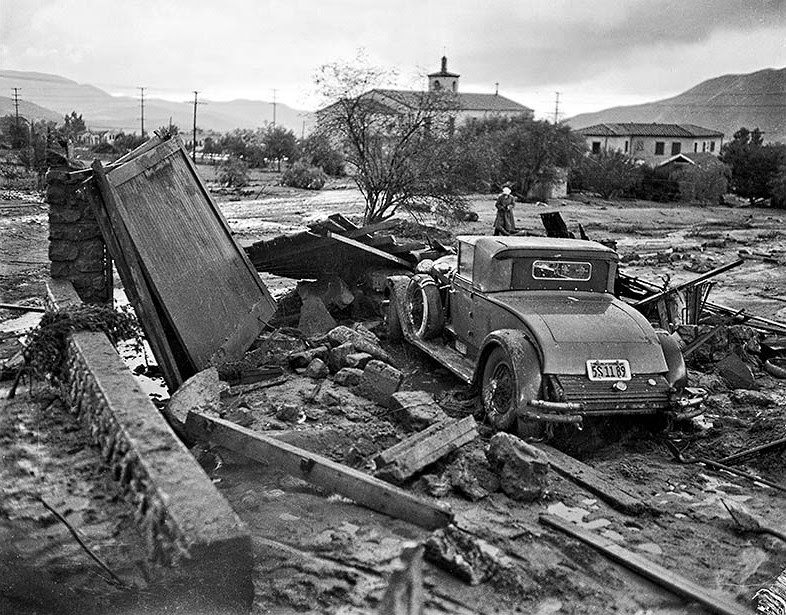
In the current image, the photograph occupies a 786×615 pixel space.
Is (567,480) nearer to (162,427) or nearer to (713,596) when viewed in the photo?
(713,596)

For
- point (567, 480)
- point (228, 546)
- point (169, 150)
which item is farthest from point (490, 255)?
point (228, 546)

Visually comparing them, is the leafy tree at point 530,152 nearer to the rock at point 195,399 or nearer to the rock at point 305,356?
the rock at point 305,356

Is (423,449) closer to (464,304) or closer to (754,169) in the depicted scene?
(464,304)

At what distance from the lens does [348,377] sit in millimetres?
7938

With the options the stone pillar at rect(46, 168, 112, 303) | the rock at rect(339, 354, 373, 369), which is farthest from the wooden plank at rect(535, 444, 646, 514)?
the stone pillar at rect(46, 168, 112, 303)

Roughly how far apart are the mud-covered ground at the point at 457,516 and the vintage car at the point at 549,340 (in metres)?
0.48

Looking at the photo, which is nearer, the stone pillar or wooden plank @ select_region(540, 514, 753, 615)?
wooden plank @ select_region(540, 514, 753, 615)

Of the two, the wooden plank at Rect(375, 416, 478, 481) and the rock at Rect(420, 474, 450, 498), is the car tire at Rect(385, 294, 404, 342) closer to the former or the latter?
the wooden plank at Rect(375, 416, 478, 481)

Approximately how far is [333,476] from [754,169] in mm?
50437

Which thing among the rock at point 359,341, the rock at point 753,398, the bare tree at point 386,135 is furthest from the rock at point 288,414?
the bare tree at point 386,135

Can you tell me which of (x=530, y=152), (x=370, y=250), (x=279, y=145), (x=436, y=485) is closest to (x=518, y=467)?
(x=436, y=485)

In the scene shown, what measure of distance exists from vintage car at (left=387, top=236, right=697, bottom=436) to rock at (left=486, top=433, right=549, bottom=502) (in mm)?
749

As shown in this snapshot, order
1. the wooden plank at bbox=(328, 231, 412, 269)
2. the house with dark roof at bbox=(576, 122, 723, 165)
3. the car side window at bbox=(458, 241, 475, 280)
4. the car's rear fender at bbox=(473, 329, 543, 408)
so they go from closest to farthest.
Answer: the car's rear fender at bbox=(473, 329, 543, 408) < the car side window at bbox=(458, 241, 475, 280) < the wooden plank at bbox=(328, 231, 412, 269) < the house with dark roof at bbox=(576, 122, 723, 165)

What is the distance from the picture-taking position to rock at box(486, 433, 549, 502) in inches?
215
